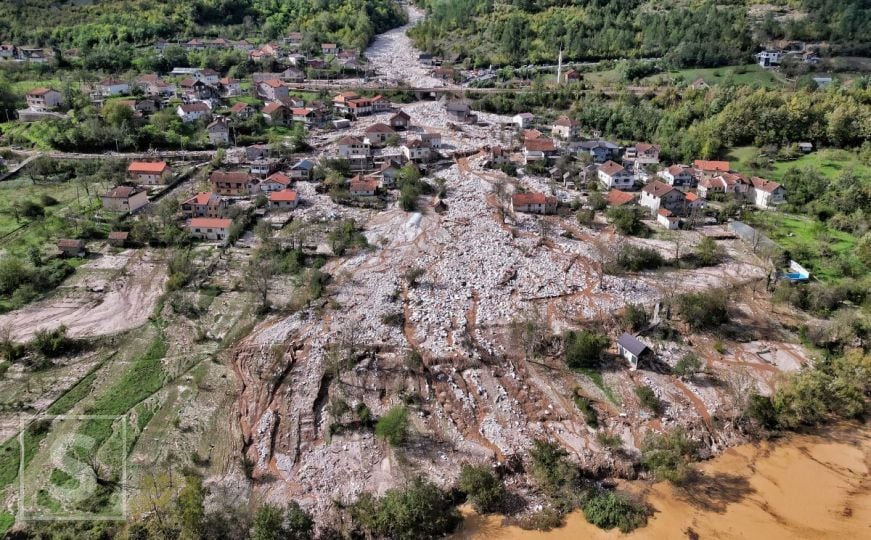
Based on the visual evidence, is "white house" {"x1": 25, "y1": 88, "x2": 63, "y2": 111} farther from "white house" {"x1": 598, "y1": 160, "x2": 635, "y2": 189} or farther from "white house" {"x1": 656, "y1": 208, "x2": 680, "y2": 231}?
"white house" {"x1": 656, "y1": 208, "x2": 680, "y2": 231}

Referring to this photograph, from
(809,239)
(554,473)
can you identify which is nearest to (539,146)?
(809,239)

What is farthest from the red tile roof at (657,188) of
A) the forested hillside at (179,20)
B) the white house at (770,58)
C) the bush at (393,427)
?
the forested hillside at (179,20)

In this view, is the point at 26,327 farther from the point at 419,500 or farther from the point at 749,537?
the point at 749,537

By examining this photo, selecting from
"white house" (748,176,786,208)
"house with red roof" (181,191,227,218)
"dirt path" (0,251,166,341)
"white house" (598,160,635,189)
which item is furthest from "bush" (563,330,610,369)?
"house with red roof" (181,191,227,218)

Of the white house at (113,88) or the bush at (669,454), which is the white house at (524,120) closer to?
the white house at (113,88)

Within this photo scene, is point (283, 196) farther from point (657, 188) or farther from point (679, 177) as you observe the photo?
point (679, 177)
